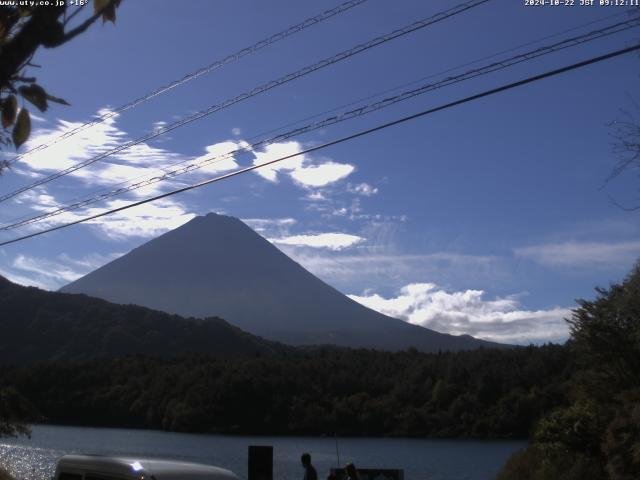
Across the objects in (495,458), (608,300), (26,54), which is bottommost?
(495,458)

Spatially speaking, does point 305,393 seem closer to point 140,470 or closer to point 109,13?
point 140,470

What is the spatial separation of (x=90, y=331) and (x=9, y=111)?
101514mm

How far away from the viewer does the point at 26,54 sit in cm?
310

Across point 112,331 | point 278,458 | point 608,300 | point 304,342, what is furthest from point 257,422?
point 304,342

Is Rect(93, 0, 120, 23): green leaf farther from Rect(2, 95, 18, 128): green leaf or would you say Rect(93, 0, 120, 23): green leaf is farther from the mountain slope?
the mountain slope

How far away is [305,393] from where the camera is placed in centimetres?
7356

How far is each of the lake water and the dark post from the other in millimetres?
24271

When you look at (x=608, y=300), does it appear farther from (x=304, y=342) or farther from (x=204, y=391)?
(x=304, y=342)

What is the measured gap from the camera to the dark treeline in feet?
209

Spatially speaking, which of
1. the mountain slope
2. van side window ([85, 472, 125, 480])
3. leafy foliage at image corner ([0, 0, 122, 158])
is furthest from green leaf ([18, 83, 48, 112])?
the mountain slope

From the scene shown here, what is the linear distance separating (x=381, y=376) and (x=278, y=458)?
3588 centimetres

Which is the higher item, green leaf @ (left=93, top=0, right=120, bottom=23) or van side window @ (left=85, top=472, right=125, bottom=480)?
green leaf @ (left=93, top=0, right=120, bottom=23)

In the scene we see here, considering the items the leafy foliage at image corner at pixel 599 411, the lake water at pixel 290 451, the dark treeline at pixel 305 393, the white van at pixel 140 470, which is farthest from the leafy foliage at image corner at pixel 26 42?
the dark treeline at pixel 305 393

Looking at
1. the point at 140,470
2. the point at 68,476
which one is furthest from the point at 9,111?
the point at 68,476
